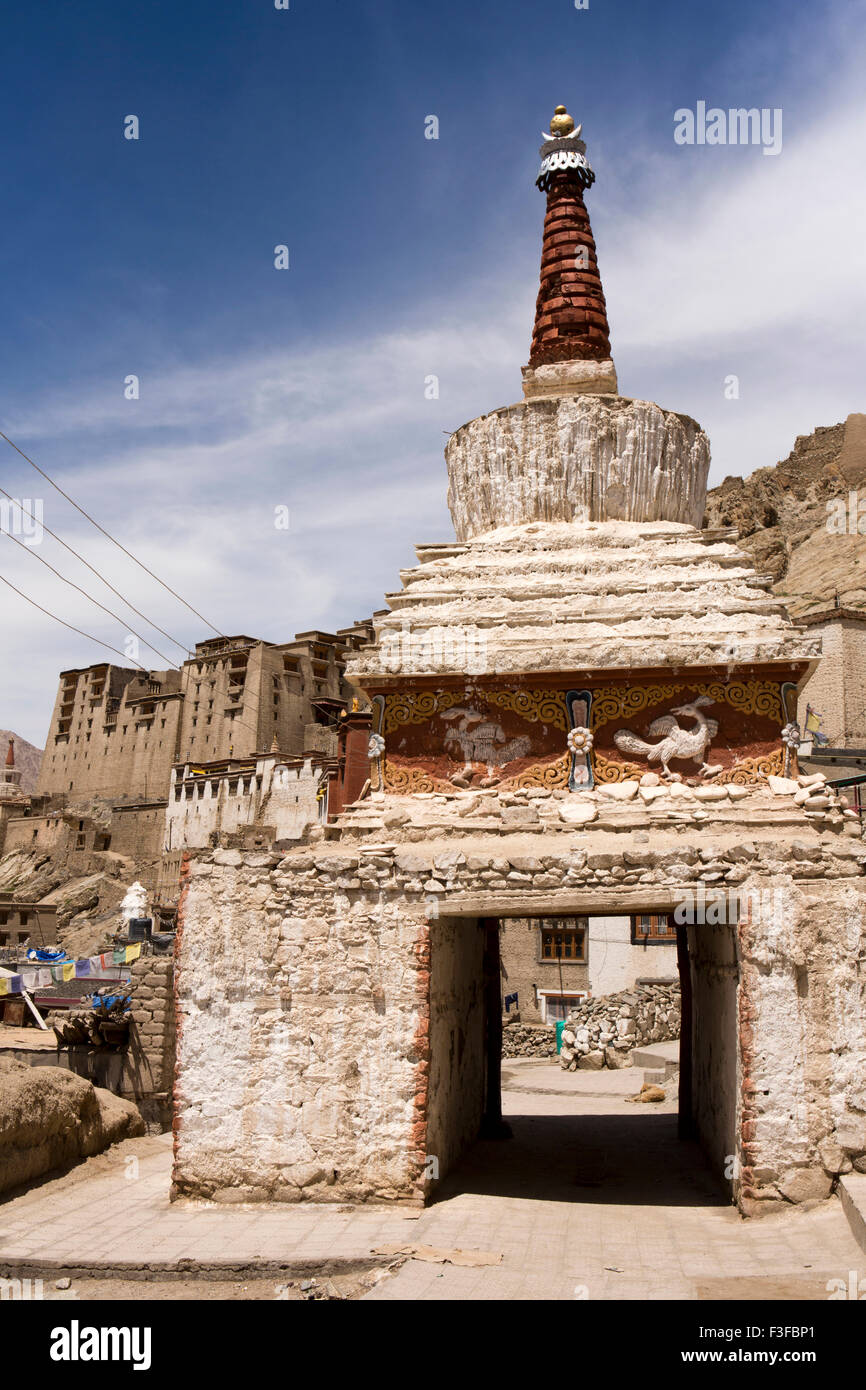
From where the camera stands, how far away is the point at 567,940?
32062 millimetres

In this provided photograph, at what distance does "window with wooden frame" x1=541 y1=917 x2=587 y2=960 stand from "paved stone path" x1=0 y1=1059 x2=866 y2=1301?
21.3 metres

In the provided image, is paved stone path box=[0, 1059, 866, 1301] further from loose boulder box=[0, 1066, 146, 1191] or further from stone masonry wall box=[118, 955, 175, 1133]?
stone masonry wall box=[118, 955, 175, 1133]

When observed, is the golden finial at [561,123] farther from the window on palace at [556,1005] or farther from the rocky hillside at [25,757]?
the rocky hillside at [25,757]

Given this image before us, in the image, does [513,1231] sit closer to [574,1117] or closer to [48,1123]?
[48,1123]

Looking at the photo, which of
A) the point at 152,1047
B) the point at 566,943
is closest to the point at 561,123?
the point at 152,1047

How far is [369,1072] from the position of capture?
323 inches

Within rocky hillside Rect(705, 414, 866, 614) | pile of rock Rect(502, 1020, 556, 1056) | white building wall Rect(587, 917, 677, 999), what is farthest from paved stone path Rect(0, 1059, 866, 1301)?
rocky hillside Rect(705, 414, 866, 614)

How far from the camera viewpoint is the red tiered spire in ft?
43.5

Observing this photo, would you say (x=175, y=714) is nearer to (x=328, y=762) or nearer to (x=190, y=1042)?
(x=328, y=762)

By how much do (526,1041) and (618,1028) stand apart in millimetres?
5889

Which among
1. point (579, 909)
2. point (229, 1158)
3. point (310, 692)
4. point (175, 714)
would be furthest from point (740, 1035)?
point (175, 714)

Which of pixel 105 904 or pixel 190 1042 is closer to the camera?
pixel 190 1042
